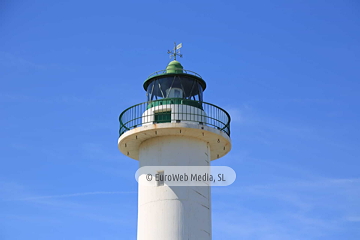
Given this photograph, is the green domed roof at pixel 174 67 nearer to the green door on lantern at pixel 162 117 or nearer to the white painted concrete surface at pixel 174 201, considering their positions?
the green door on lantern at pixel 162 117

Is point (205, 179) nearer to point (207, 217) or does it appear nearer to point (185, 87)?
point (207, 217)

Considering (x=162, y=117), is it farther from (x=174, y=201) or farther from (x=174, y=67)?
(x=174, y=201)

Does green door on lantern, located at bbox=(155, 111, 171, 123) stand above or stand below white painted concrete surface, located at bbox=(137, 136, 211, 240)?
above

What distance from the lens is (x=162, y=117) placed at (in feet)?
68.9

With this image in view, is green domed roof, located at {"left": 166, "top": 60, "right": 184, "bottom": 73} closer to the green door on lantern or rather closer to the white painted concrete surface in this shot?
the green door on lantern

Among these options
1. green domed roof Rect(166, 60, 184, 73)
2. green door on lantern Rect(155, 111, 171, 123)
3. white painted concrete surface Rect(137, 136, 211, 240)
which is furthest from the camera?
green domed roof Rect(166, 60, 184, 73)

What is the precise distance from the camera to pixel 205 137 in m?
21.1

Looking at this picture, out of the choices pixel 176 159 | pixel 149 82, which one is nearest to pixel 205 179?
pixel 176 159

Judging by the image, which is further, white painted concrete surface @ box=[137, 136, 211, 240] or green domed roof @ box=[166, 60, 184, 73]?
green domed roof @ box=[166, 60, 184, 73]

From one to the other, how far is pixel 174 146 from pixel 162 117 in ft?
3.74

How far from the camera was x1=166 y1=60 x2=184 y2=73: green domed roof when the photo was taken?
22.2 meters

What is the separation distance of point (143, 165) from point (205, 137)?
2.44m

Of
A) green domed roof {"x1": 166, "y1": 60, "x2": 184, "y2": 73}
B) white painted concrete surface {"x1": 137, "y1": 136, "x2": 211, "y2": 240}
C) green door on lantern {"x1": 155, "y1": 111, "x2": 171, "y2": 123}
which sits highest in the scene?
green domed roof {"x1": 166, "y1": 60, "x2": 184, "y2": 73}

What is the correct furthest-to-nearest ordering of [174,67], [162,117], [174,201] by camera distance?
[174,67]
[162,117]
[174,201]
